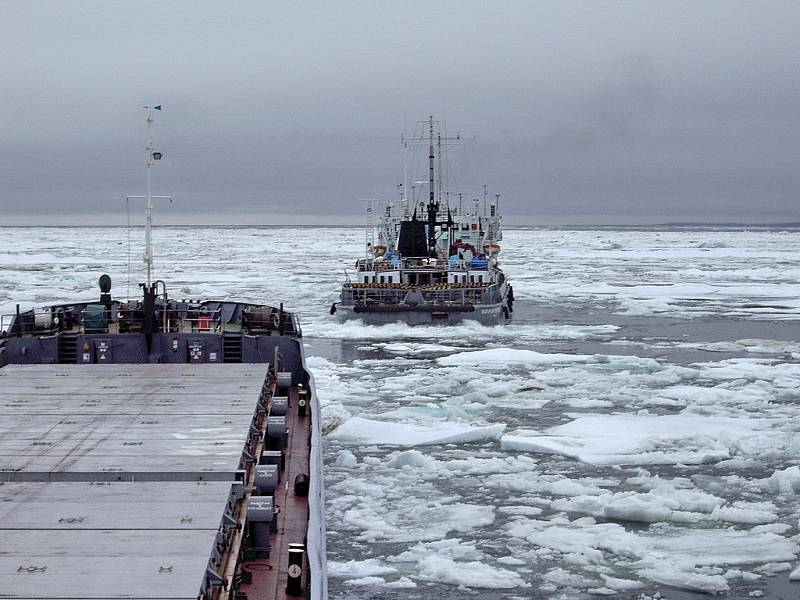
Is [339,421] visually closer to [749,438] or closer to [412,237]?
[749,438]

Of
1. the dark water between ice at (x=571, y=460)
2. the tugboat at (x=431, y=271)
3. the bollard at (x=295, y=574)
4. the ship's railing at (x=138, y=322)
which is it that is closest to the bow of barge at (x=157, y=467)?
the bollard at (x=295, y=574)

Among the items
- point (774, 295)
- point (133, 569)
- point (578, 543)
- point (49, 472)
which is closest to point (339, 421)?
point (578, 543)

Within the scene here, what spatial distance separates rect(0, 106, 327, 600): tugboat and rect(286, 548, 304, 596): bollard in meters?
0.02

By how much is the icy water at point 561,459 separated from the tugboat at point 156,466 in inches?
70.2

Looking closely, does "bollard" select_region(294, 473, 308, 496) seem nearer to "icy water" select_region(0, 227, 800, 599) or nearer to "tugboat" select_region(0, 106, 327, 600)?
"tugboat" select_region(0, 106, 327, 600)

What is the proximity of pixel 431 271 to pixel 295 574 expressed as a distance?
36294 mm

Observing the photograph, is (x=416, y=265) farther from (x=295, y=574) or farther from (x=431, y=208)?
(x=295, y=574)

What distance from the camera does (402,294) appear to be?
42438 millimetres

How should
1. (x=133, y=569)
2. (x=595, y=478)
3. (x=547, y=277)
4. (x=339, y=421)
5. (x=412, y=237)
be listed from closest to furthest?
(x=133, y=569), (x=595, y=478), (x=339, y=421), (x=412, y=237), (x=547, y=277)

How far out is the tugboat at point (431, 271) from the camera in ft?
132

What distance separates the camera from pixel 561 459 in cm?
1703

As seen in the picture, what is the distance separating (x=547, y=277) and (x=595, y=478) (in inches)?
2195

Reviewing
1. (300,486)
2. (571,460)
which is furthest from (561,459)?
(300,486)

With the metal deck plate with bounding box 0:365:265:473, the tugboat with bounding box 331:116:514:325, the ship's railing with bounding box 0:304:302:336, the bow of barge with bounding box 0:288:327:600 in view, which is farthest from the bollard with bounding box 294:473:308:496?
the tugboat with bounding box 331:116:514:325
